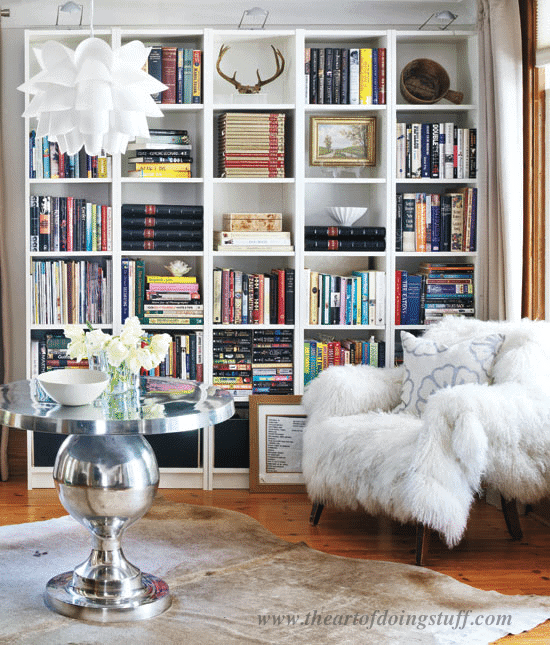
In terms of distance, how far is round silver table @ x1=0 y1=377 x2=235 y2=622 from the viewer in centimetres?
270

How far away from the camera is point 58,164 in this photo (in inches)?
168

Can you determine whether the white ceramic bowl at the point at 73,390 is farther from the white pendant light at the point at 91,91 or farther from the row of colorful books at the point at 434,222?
the row of colorful books at the point at 434,222

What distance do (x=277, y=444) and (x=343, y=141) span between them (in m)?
1.52

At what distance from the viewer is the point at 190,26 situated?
4.52 metres

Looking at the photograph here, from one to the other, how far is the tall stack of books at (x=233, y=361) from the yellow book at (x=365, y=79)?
4.19 ft

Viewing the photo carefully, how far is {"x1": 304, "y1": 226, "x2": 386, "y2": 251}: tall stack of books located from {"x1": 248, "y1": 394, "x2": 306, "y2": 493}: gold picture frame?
75cm

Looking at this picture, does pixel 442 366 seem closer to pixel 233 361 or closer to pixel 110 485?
pixel 233 361

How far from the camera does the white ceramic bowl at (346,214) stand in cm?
438

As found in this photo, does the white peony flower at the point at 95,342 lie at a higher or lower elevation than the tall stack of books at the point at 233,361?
higher

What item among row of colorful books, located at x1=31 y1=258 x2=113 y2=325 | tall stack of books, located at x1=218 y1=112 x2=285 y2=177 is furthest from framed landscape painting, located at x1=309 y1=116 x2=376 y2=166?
row of colorful books, located at x1=31 y1=258 x2=113 y2=325

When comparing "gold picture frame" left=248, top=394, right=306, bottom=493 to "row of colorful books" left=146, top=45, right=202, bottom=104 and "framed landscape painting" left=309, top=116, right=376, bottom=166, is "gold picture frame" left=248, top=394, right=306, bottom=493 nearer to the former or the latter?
A: "framed landscape painting" left=309, top=116, right=376, bottom=166

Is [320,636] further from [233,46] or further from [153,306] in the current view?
[233,46]

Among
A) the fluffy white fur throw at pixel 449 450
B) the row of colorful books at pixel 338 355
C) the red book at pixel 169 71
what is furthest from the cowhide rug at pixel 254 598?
the red book at pixel 169 71

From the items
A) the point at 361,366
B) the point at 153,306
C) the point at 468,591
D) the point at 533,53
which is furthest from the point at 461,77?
the point at 468,591
